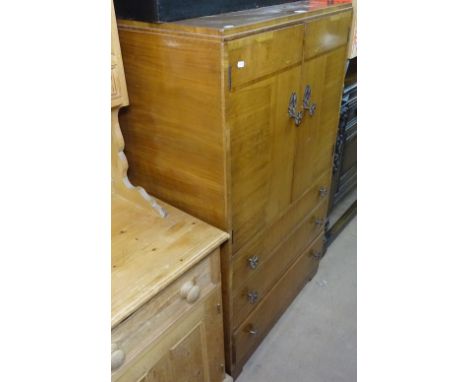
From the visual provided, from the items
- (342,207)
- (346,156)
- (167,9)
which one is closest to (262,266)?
(167,9)

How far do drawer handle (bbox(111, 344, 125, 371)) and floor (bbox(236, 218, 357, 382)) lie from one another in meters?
0.81

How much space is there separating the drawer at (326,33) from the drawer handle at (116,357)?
98 centimetres

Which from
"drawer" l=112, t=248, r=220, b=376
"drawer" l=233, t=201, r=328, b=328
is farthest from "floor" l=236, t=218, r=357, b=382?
"drawer" l=112, t=248, r=220, b=376

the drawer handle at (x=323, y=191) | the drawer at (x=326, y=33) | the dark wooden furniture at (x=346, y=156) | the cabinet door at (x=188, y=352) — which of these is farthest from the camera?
the dark wooden furniture at (x=346, y=156)

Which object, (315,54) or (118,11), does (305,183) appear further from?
(118,11)

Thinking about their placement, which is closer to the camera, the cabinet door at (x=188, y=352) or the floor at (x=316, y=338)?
the cabinet door at (x=188, y=352)

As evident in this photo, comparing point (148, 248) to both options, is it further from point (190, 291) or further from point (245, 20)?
point (245, 20)

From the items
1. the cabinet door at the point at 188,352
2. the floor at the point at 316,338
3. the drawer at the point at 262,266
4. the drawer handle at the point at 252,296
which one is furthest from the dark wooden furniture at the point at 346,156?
the cabinet door at the point at 188,352

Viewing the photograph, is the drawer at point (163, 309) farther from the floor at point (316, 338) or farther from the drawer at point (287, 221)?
the floor at point (316, 338)

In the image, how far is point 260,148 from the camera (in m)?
1.15

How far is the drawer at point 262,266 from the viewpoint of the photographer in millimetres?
1310

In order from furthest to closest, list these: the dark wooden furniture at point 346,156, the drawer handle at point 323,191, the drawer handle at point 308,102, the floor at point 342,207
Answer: the floor at point 342,207 < the dark wooden furniture at point 346,156 < the drawer handle at point 323,191 < the drawer handle at point 308,102

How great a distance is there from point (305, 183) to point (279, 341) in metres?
0.76

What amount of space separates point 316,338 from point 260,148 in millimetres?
1069
